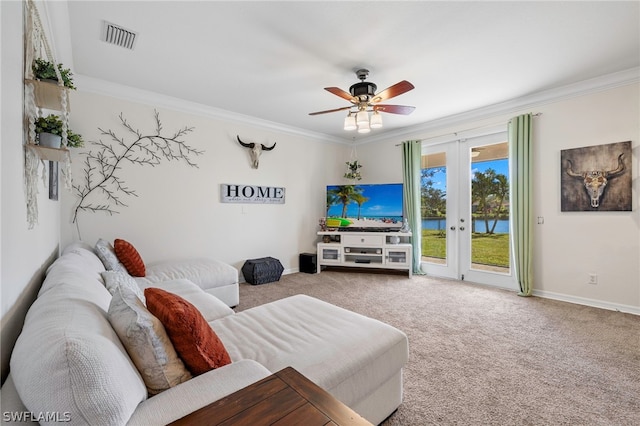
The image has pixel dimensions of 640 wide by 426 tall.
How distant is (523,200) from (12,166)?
466 cm

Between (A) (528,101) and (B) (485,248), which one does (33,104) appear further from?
(B) (485,248)

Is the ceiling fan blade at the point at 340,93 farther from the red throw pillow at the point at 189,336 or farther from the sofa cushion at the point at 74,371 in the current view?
the sofa cushion at the point at 74,371

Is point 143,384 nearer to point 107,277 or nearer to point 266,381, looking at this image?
point 266,381

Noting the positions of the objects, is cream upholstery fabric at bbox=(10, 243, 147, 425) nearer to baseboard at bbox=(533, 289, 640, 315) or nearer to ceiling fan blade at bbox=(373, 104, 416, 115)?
ceiling fan blade at bbox=(373, 104, 416, 115)

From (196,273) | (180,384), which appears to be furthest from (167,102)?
(180,384)

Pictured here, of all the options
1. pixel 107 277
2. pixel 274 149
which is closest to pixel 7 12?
pixel 107 277

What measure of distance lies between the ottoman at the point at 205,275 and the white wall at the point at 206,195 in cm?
57

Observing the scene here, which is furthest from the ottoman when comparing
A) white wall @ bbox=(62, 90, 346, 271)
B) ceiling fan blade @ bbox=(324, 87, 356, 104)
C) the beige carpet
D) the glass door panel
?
the glass door panel

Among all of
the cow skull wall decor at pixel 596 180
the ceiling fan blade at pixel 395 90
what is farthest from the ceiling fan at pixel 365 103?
the cow skull wall decor at pixel 596 180

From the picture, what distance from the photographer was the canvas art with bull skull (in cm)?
302

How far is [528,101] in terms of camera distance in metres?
3.62

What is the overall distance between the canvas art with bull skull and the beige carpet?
1.21 m

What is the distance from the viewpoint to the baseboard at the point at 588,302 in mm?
2994

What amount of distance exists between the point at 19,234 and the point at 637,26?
4277 mm
